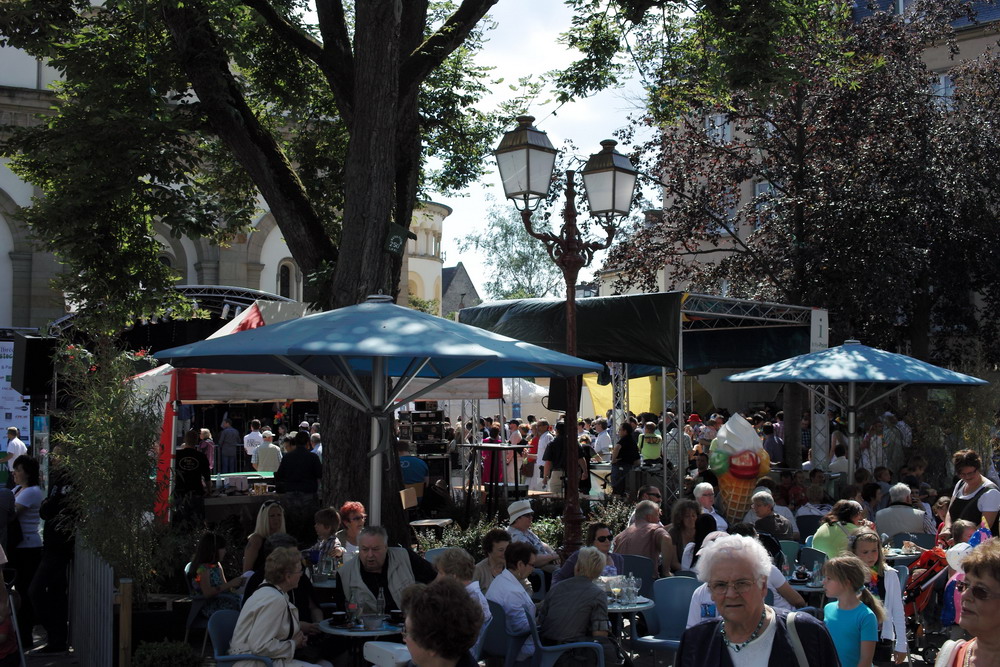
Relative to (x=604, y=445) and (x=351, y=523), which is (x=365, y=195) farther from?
(x=604, y=445)

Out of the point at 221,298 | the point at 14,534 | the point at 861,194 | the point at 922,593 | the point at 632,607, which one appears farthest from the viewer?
the point at 221,298

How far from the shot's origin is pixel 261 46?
13312 mm

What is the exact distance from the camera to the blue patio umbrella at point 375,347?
6641 millimetres

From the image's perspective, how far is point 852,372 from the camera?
13547 millimetres

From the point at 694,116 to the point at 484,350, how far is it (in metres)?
17.5

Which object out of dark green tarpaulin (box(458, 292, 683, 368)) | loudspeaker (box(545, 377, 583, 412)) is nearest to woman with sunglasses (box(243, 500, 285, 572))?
dark green tarpaulin (box(458, 292, 683, 368))

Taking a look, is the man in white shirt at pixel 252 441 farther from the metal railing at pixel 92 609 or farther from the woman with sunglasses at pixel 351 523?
the woman with sunglasses at pixel 351 523

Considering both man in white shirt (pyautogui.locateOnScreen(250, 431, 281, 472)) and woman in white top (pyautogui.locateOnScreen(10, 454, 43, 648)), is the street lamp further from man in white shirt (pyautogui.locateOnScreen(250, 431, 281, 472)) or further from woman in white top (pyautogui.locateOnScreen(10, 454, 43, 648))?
man in white shirt (pyautogui.locateOnScreen(250, 431, 281, 472))

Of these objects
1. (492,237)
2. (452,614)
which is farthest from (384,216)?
(492,237)

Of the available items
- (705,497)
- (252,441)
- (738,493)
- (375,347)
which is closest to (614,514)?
(738,493)

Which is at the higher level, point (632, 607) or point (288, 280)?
point (288, 280)

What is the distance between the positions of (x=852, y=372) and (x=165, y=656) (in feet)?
32.0

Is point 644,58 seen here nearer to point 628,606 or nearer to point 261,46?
point 261,46

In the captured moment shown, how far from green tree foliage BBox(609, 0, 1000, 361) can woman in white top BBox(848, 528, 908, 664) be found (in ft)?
42.9
